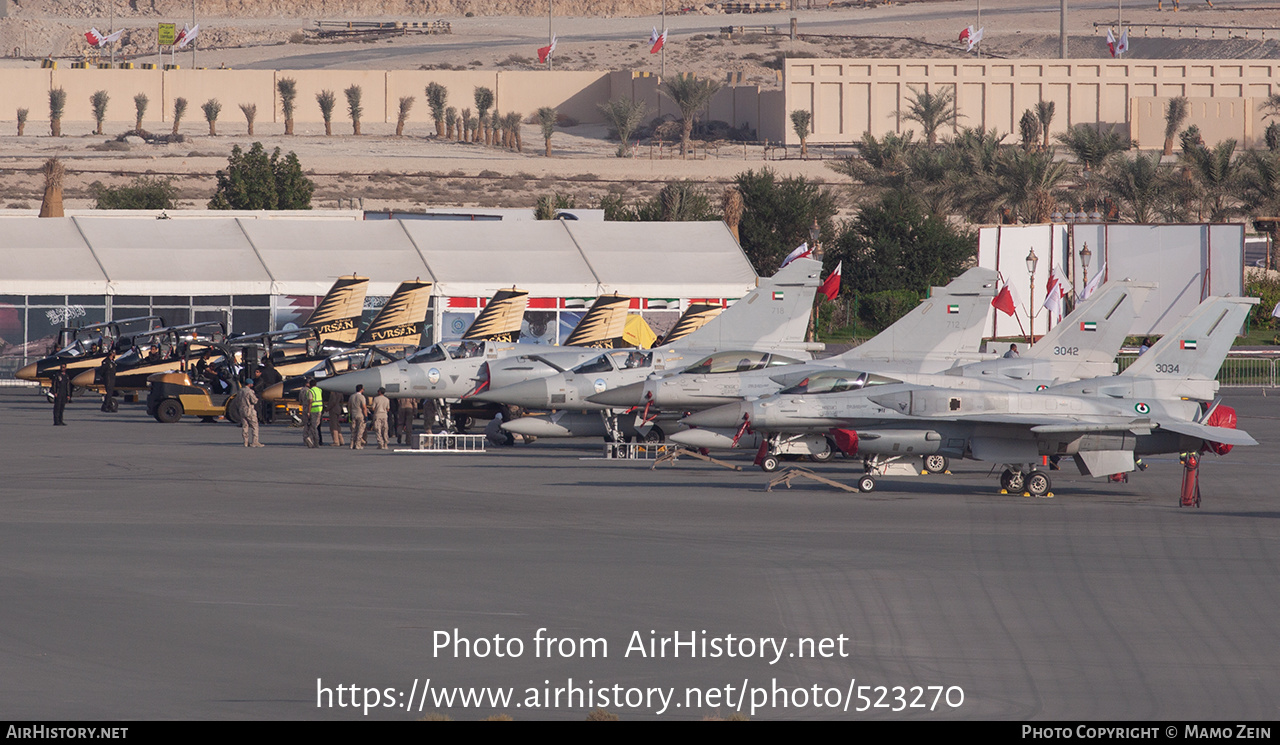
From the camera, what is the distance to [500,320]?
37938mm

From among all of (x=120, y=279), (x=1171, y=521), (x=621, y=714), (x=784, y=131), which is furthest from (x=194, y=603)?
(x=784, y=131)

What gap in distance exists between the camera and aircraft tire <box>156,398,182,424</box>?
35.1 m

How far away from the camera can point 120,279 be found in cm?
4422

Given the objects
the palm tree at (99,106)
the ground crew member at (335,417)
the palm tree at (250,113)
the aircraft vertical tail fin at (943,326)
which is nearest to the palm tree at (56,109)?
the palm tree at (99,106)

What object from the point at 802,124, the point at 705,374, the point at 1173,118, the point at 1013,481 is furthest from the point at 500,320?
the point at 1173,118

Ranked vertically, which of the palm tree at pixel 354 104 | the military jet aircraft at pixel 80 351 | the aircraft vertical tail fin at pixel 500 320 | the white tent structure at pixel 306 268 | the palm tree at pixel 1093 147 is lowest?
the military jet aircraft at pixel 80 351

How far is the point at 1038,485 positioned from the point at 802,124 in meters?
74.3

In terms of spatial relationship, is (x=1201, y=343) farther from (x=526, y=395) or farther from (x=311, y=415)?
(x=311, y=415)

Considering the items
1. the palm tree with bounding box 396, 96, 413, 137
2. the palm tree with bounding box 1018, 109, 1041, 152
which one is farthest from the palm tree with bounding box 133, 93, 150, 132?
the palm tree with bounding box 1018, 109, 1041, 152

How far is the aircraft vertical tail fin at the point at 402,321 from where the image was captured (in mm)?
39344

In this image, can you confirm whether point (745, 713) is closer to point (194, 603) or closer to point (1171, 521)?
point (194, 603)

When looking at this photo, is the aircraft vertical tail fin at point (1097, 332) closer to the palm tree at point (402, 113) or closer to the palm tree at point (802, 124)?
the palm tree at point (802, 124)

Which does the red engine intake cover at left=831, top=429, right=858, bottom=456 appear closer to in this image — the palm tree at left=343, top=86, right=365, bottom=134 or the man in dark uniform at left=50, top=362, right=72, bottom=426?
the man in dark uniform at left=50, top=362, right=72, bottom=426

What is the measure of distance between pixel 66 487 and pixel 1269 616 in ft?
54.9
